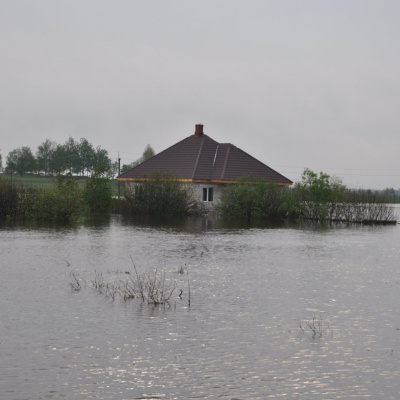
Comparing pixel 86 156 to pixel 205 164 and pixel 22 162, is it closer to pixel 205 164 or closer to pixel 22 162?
pixel 22 162

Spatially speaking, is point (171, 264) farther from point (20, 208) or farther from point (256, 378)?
point (20, 208)

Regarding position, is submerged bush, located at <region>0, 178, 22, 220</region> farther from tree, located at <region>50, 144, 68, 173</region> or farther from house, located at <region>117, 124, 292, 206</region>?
tree, located at <region>50, 144, 68, 173</region>

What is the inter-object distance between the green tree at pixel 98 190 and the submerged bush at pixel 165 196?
Answer: 2.45 m

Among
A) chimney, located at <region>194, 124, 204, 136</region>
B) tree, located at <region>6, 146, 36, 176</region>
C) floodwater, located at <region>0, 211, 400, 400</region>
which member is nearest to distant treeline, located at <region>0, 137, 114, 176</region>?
tree, located at <region>6, 146, 36, 176</region>

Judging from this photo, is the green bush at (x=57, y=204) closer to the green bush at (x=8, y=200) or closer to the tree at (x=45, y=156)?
the green bush at (x=8, y=200)

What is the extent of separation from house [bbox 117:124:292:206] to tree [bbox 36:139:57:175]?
85.6 metres

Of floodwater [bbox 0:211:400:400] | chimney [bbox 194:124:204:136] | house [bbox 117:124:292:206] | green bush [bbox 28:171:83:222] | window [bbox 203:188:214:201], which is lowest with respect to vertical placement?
floodwater [bbox 0:211:400:400]

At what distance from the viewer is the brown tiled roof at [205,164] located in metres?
57.8

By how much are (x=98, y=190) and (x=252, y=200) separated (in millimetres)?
12587

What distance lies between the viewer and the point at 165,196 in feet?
178

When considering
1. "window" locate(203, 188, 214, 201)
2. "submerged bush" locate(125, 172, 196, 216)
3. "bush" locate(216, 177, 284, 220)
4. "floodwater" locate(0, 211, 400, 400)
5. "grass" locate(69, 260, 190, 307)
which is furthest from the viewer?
"window" locate(203, 188, 214, 201)

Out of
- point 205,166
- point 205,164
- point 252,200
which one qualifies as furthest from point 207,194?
point 252,200

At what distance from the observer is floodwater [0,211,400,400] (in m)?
9.34

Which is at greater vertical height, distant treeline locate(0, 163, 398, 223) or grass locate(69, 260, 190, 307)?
distant treeline locate(0, 163, 398, 223)
